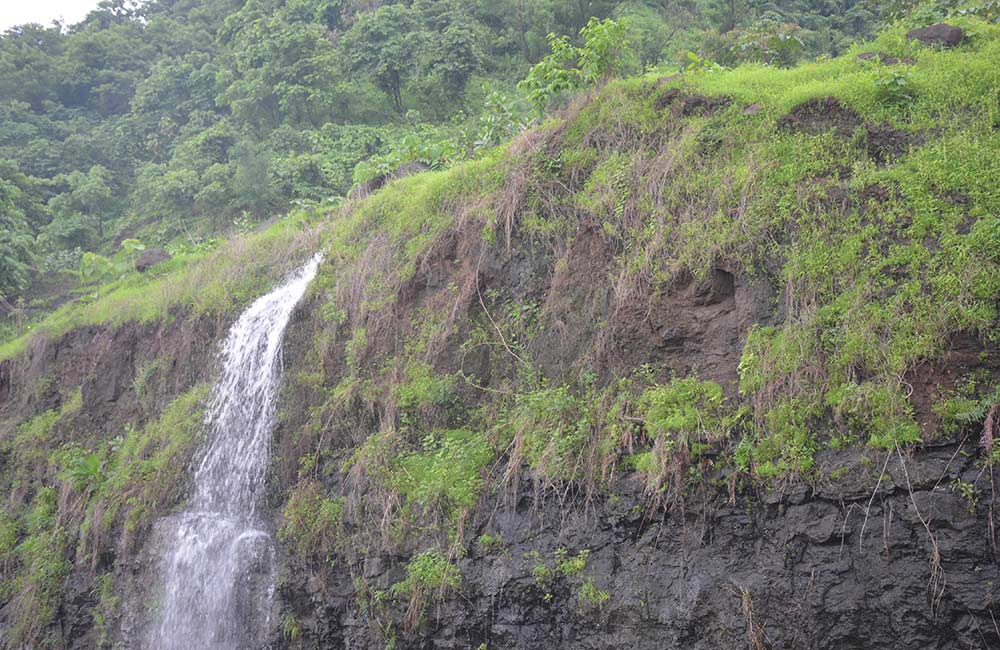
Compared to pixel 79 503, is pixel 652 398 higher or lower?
higher

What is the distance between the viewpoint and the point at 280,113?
21.7 m

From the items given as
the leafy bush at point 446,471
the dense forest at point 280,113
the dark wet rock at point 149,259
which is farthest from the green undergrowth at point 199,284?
the leafy bush at point 446,471

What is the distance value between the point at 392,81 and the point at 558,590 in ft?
55.0

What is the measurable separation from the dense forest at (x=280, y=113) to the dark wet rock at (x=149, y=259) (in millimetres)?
636

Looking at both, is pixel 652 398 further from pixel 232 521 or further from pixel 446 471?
pixel 232 521

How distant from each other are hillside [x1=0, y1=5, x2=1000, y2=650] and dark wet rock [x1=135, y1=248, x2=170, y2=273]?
19.2 feet

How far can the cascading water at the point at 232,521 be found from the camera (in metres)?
8.02

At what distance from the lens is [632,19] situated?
18.2 m

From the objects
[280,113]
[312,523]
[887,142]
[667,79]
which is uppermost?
[280,113]

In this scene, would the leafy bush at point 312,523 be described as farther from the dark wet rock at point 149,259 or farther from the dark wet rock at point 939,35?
the dark wet rock at point 149,259

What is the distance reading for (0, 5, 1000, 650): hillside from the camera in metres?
4.95

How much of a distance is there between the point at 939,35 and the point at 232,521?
922cm

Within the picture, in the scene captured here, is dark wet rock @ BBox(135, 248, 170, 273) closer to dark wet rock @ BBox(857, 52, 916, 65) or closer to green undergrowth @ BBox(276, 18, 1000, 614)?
green undergrowth @ BBox(276, 18, 1000, 614)

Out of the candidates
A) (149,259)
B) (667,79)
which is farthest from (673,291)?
(149,259)
